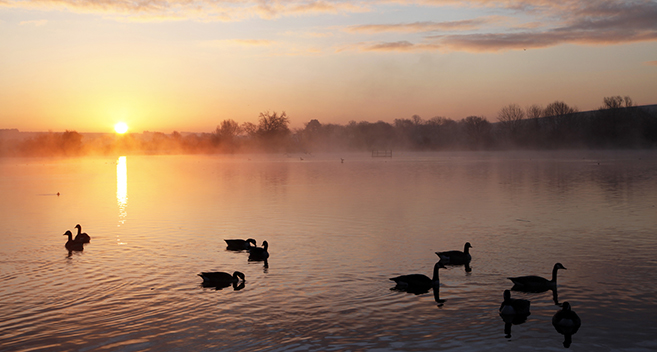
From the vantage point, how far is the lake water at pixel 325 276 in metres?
10.8

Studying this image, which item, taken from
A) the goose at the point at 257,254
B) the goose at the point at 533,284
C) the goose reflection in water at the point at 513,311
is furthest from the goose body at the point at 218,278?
the goose at the point at 533,284

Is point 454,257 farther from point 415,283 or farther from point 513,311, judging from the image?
point 513,311

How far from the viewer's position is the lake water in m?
10.8

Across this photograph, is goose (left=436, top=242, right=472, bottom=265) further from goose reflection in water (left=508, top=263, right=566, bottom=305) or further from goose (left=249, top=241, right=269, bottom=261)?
goose (left=249, top=241, right=269, bottom=261)

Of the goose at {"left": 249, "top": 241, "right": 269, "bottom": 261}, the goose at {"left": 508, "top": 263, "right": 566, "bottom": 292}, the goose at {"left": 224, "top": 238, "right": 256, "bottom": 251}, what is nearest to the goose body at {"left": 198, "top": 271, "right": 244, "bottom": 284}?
the goose at {"left": 249, "top": 241, "right": 269, "bottom": 261}

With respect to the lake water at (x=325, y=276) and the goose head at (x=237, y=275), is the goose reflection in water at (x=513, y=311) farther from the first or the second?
the goose head at (x=237, y=275)

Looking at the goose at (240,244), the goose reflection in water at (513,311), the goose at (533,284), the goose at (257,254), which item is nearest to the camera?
the goose reflection in water at (513,311)

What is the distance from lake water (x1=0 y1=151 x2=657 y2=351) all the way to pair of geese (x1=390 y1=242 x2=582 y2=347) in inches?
9.1

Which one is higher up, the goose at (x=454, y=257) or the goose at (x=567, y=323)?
the goose at (x=454, y=257)

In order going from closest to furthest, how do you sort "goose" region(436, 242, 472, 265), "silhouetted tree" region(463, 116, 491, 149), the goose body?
the goose body → "goose" region(436, 242, 472, 265) → "silhouetted tree" region(463, 116, 491, 149)

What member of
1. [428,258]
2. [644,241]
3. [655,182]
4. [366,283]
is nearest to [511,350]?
[366,283]

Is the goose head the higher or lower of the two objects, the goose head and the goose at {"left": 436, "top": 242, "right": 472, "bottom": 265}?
the lower

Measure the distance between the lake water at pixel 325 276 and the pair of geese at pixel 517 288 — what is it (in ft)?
0.76

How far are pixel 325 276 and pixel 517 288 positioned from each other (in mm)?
5272
